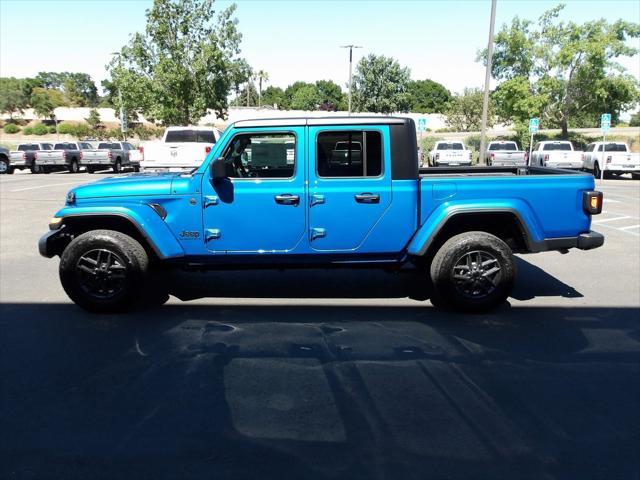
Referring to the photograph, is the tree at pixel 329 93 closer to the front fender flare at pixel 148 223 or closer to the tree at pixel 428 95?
the tree at pixel 428 95

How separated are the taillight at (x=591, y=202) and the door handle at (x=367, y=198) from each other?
2067 millimetres

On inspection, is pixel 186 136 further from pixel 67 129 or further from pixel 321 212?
pixel 67 129

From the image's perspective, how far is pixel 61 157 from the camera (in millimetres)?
29281

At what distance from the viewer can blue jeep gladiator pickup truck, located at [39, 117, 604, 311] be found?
5582 millimetres

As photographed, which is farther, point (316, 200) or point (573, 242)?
point (573, 242)

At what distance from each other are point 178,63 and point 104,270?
3053cm

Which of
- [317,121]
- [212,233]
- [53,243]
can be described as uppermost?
[317,121]

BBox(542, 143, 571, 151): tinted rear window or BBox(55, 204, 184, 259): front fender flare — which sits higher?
A: BBox(542, 143, 571, 151): tinted rear window

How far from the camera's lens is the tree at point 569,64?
37.3 metres

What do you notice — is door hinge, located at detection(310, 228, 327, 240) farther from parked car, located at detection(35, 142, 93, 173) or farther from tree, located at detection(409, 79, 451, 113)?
tree, located at detection(409, 79, 451, 113)

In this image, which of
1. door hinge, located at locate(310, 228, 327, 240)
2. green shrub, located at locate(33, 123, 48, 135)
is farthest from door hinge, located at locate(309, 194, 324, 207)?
green shrub, located at locate(33, 123, 48, 135)

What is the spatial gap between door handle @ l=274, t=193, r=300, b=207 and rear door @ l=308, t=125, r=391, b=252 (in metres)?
0.14

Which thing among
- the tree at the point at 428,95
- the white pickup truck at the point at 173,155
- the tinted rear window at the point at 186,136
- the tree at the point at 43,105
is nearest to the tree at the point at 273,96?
the tree at the point at 428,95

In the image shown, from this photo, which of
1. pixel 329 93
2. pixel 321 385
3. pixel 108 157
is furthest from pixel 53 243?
pixel 329 93
